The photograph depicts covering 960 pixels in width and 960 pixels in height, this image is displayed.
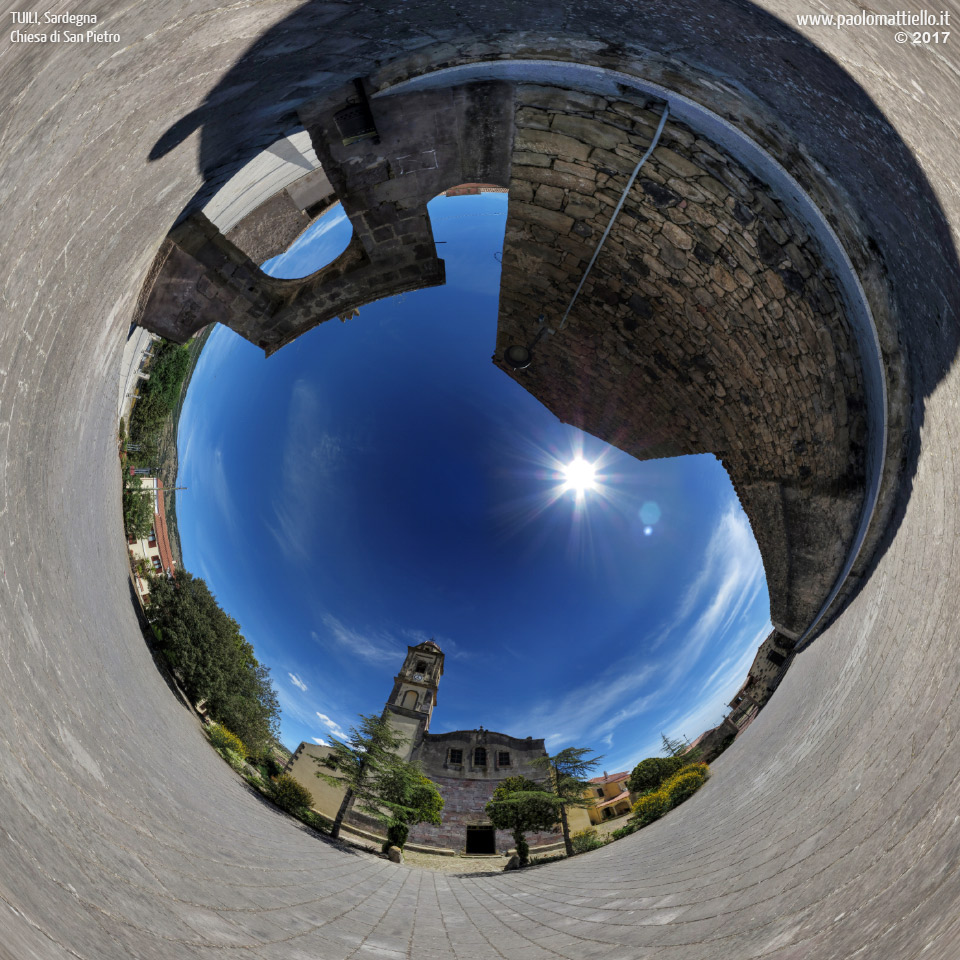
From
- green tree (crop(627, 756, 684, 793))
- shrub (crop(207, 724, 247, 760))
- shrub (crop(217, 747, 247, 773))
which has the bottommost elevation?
shrub (crop(217, 747, 247, 773))

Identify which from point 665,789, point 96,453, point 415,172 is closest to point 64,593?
point 96,453

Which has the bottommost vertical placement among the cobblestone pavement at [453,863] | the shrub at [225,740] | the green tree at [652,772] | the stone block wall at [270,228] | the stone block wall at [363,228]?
the cobblestone pavement at [453,863]

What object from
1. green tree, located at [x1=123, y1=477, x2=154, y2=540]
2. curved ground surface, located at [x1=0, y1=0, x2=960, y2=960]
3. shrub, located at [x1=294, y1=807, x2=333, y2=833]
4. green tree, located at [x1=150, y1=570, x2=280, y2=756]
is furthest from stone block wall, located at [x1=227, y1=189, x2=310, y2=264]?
shrub, located at [x1=294, y1=807, x2=333, y2=833]

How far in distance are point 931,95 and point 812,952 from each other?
435 centimetres

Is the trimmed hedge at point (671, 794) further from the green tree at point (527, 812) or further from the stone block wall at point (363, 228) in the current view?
the stone block wall at point (363, 228)

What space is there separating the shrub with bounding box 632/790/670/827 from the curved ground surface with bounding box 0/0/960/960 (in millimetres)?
2988

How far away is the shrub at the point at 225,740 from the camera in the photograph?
718cm

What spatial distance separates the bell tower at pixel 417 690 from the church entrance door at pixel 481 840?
537 centimetres

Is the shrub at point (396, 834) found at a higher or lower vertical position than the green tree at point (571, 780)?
lower

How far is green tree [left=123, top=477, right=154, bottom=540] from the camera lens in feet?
22.0

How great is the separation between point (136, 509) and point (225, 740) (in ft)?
14.2

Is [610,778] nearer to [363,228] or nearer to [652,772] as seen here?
[652,772]

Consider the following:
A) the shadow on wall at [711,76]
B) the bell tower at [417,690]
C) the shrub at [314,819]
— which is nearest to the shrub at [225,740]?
the shrub at [314,819]

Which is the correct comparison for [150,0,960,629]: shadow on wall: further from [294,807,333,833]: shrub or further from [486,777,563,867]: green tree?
[486,777,563,867]: green tree
